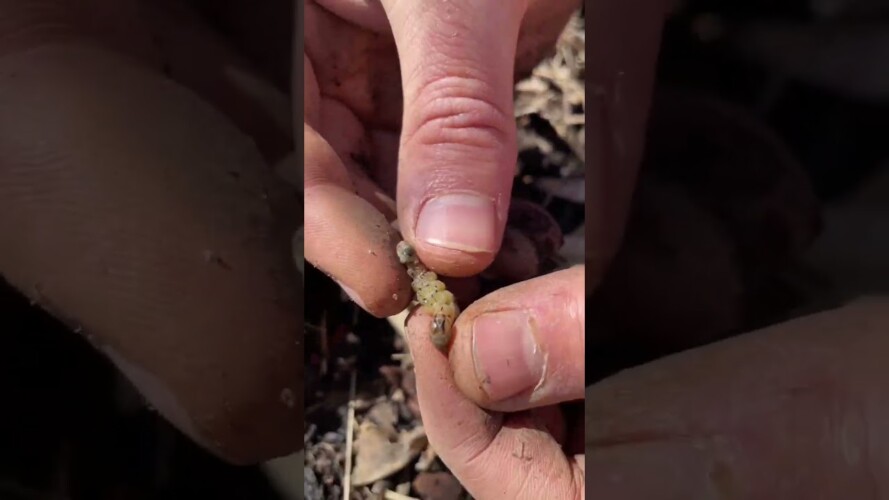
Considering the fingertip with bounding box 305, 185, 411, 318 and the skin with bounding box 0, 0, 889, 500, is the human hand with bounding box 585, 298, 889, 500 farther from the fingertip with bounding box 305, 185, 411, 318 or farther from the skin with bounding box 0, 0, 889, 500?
the fingertip with bounding box 305, 185, 411, 318

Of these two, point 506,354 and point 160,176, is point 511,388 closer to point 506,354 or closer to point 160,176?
point 506,354

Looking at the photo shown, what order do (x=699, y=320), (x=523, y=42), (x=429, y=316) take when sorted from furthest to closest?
(x=523, y=42) < (x=429, y=316) < (x=699, y=320)

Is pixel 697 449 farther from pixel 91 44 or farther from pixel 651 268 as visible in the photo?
pixel 91 44

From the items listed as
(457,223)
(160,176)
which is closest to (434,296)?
(457,223)

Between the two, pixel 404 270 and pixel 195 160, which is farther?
pixel 404 270

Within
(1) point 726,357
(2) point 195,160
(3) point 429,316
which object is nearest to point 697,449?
(1) point 726,357

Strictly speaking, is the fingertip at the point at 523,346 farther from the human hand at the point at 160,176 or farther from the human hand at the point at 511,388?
the human hand at the point at 160,176

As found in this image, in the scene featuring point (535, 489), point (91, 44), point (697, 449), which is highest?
point (91, 44)
